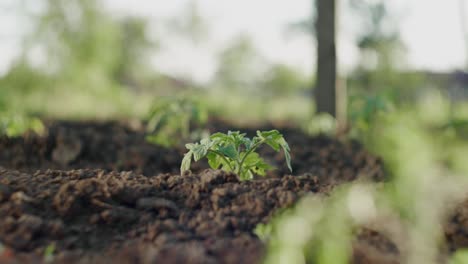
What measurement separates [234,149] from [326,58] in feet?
15.7

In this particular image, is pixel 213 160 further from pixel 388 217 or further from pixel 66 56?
pixel 66 56

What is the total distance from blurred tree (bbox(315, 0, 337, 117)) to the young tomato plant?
462 centimetres

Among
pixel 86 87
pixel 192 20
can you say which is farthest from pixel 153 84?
pixel 86 87

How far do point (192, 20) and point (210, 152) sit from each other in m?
32.6

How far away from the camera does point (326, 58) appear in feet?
23.1

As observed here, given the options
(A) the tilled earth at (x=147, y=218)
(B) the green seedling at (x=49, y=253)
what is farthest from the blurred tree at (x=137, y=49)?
(B) the green seedling at (x=49, y=253)

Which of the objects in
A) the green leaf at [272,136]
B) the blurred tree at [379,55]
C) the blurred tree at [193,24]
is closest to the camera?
the green leaf at [272,136]

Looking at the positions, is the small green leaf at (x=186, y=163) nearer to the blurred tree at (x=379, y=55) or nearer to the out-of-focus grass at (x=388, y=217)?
the out-of-focus grass at (x=388, y=217)

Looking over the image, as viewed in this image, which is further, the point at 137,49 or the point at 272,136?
the point at 137,49

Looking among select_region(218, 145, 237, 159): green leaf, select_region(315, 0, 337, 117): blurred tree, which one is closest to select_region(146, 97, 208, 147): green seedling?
select_region(218, 145, 237, 159): green leaf

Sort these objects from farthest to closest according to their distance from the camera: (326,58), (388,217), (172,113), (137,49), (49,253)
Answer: (137,49) < (326,58) < (172,113) < (388,217) < (49,253)

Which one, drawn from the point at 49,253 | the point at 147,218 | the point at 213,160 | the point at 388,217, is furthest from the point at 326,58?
the point at 49,253

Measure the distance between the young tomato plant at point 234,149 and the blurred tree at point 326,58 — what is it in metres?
4.62

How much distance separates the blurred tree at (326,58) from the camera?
6949 mm
